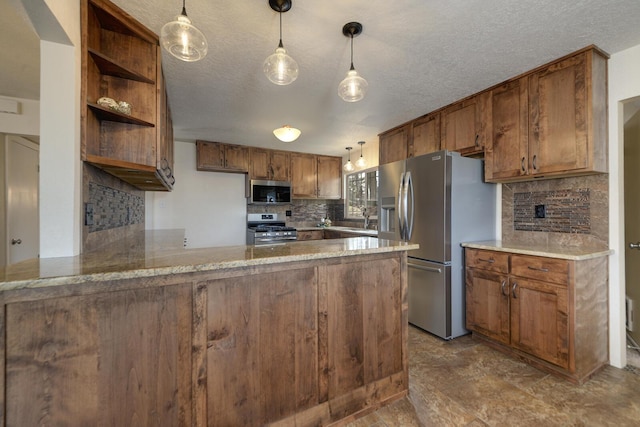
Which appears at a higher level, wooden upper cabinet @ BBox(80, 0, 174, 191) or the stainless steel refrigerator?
wooden upper cabinet @ BBox(80, 0, 174, 191)

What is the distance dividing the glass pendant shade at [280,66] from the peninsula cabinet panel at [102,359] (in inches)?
47.4

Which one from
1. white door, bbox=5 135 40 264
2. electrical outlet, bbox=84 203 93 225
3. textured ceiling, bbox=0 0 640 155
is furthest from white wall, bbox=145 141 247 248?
electrical outlet, bbox=84 203 93 225

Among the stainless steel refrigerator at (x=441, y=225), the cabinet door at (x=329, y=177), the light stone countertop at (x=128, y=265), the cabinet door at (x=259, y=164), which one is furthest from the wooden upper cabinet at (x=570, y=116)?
the cabinet door at (x=259, y=164)

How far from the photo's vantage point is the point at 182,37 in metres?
1.22

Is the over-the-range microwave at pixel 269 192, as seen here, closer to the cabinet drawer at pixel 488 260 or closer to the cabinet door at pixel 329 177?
the cabinet door at pixel 329 177

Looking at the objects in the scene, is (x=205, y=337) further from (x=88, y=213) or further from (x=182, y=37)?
(x=182, y=37)

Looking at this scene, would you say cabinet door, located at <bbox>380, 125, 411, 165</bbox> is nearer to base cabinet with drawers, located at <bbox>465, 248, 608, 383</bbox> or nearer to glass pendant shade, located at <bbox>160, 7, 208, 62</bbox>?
base cabinet with drawers, located at <bbox>465, 248, 608, 383</bbox>

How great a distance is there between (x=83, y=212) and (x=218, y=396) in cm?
124

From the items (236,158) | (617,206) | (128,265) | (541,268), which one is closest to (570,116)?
(617,206)

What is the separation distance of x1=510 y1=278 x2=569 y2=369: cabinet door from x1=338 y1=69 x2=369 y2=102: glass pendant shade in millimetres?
1964

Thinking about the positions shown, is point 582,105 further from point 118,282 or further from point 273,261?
point 118,282

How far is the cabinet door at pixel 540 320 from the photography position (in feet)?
6.20

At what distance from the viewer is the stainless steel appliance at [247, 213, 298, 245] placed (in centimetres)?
451

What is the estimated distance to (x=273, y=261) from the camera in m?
1.25
